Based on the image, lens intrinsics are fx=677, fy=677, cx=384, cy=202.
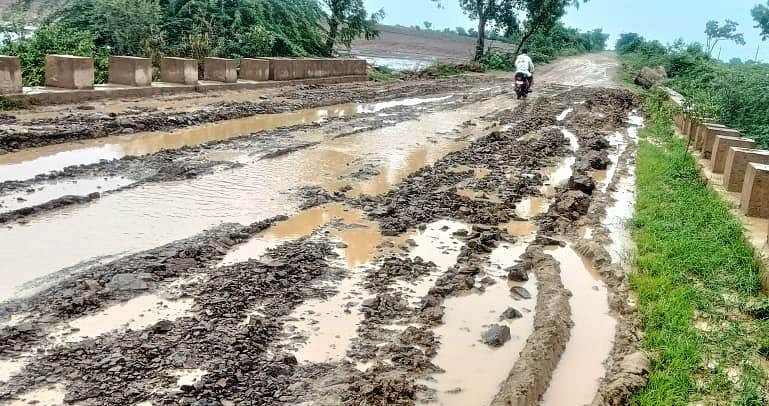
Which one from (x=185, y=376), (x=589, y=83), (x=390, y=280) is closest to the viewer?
(x=185, y=376)

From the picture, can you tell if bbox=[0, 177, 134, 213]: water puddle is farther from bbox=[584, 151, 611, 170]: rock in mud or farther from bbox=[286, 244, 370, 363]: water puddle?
bbox=[584, 151, 611, 170]: rock in mud

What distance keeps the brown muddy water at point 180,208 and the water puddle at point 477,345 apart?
266 cm

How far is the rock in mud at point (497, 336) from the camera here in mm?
4648

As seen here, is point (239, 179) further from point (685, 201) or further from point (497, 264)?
point (685, 201)

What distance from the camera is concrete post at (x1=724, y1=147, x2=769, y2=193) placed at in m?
8.47

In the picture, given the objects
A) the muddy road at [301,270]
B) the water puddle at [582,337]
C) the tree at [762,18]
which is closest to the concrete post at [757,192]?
the muddy road at [301,270]

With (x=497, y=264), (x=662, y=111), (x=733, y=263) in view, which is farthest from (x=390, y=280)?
(x=662, y=111)

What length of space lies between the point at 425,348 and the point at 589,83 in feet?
91.0

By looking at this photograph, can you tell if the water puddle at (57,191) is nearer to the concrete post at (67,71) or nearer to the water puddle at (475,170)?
the water puddle at (475,170)

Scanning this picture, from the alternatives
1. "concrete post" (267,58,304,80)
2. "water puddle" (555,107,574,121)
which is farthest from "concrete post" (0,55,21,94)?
"water puddle" (555,107,574,121)

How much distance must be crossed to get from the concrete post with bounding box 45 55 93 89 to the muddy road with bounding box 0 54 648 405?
1684 millimetres

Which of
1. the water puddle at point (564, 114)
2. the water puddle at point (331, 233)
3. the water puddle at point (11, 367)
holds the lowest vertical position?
the water puddle at point (11, 367)

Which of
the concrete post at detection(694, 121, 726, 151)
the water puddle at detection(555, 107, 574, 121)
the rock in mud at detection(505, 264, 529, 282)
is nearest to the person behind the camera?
the rock in mud at detection(505, 264, 529, 282)

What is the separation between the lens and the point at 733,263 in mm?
6027
